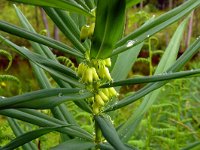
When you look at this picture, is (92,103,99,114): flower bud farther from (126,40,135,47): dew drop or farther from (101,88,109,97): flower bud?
(126,40,135,47): dew drop


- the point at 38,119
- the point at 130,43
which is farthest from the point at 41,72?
the point at 130,43

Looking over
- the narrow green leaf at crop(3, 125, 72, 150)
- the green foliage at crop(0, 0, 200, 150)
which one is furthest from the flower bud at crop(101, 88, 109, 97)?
the narrow green leaf at crop(3, 125, 72, 150)

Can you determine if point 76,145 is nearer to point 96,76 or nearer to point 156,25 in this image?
point 96,76

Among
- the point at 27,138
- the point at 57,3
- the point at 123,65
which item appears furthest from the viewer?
the point at 123,65

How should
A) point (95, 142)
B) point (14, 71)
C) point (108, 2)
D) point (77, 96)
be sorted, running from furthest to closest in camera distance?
1. point (14, 71)
2. point (95, 142)
3. point (77, 96)
4. point (108, 2)

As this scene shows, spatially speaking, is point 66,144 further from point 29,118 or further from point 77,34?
point 77,34

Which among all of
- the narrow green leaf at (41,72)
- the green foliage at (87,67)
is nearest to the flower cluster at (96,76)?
the green foliage at (87,67)

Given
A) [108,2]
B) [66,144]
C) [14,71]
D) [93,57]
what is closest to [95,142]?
[66,144]

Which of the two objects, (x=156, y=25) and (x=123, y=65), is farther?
(x=123, y=65)
